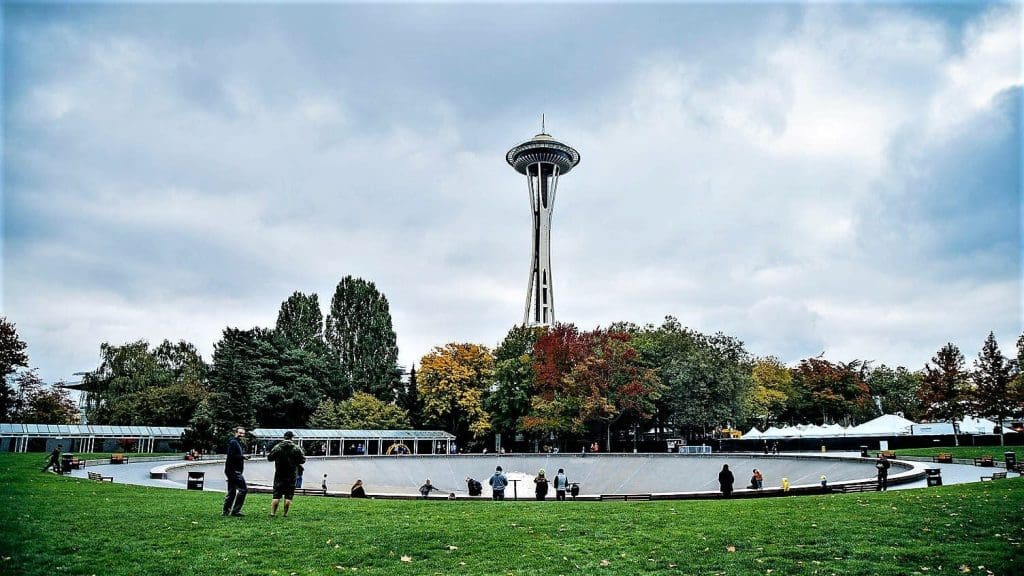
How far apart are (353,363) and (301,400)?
8.11 m

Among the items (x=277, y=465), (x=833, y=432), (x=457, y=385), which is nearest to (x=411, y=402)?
(x=457, y=385)

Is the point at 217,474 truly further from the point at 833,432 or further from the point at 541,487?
the point at 833,432

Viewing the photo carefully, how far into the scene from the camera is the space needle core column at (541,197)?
247ft

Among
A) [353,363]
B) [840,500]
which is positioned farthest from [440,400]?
[840,500]

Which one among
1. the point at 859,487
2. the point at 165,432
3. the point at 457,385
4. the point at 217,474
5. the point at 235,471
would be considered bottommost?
the point at 217,474

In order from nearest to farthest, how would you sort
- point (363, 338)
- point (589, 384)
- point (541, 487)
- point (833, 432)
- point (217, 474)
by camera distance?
point (541, 487) → point (217, 474) → point (833, 432) → point (589, 384) → point (363, 338)

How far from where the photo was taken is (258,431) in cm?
4803

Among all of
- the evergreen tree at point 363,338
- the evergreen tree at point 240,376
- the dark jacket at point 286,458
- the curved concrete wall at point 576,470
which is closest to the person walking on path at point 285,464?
the dark jacket at point 286,458

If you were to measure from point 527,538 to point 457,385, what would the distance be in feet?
148

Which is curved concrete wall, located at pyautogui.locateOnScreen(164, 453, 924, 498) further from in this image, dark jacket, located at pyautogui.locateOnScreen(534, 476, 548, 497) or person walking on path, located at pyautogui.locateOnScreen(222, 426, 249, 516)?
person walking on path, located at pyautogui.locateOnScreen(222, 426, 249, 516)

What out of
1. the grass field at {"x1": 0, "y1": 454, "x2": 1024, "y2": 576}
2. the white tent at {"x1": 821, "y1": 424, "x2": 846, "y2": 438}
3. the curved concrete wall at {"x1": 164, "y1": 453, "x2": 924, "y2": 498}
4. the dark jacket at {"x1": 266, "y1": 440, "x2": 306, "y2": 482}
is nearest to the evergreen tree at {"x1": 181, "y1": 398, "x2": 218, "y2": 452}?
the curved concrete wall at {"x1": 164, "y1": 453, "x2": 924, "y2": 498}

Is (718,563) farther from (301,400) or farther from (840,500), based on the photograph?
(301,400)

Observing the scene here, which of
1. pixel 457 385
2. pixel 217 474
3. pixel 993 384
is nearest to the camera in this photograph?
pixel 217 474

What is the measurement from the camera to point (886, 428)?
42656 mm
